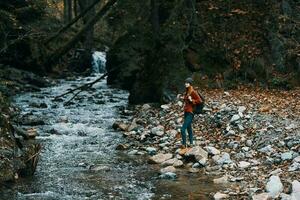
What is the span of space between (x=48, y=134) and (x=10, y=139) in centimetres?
491

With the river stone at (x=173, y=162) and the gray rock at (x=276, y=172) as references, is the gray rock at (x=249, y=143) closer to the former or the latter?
the river stone at (x=173, y=162)

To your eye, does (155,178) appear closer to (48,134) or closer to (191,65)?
(48,134)

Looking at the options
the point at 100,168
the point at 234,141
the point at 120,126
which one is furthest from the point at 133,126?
the point at 100,168

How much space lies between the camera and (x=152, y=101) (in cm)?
2011

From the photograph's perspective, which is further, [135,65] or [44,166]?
[135,65]

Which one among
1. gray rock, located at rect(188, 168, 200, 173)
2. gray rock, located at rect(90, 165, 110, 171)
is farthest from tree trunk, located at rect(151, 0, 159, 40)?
gray rock, located at rect(188, 168, 200, 173)

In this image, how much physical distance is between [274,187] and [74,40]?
49.1ft

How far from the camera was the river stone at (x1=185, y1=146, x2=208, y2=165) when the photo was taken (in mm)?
12594

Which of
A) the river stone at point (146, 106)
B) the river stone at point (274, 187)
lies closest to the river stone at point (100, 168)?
the river stone at point (274, 187)

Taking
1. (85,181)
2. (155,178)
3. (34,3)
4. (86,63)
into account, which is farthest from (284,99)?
(86,63)

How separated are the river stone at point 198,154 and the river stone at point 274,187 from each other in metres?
2.79

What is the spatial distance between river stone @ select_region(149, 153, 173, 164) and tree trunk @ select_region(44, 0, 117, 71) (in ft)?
23.4

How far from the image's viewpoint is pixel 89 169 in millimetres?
12367

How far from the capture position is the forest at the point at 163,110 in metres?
11.0
